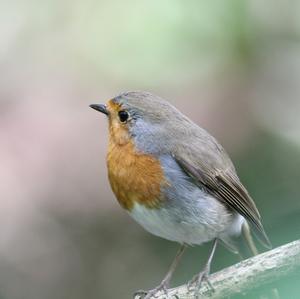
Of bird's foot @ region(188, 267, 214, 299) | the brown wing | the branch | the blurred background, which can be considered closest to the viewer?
the branch

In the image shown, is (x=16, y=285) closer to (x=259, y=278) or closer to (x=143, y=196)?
(x=143, y=196)

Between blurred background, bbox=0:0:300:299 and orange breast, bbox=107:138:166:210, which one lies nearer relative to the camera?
orange breast, bbox=107:138:166:210

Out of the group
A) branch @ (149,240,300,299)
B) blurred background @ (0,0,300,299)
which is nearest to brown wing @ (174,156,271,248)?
branch @ (149,240,300,299)

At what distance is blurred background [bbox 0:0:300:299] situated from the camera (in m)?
5.36

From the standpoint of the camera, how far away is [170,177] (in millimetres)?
3320

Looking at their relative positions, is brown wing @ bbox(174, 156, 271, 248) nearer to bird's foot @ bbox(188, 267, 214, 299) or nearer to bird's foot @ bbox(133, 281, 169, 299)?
bird's foot @ bbox(188, 267, 214, 299)

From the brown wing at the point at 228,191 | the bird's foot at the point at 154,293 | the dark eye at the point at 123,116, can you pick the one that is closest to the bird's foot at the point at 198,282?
the bird's foot at the point at 154,293

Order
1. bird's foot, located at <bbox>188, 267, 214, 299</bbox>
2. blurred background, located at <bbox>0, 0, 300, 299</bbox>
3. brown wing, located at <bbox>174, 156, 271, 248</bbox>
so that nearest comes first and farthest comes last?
bird's foot, located at <bbox>188, 267, 214, 299</bbox> < brown wing, located at <bbox>174, 156, 271, 248</bbox> < blurred background, located at <bbox>0, 0, 300, 299</bbox>

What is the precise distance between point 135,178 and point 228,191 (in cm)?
47

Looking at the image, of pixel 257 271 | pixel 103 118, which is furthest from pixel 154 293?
pixel 103 118

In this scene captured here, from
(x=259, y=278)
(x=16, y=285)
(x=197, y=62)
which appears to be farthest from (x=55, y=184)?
(x=259, y=278)

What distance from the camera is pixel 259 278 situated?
9.48 feet

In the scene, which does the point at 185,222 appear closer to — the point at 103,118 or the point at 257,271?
the point at 257,271

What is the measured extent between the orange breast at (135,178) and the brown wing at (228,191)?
0.56 ft
